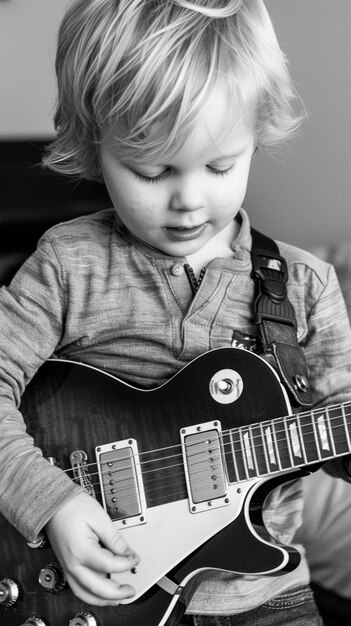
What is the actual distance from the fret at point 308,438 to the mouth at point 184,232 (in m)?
0.24

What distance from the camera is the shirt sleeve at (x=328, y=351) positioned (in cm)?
109

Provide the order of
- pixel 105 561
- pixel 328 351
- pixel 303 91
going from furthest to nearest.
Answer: pixel 303 91, pixel 328 351, pixel 105 561

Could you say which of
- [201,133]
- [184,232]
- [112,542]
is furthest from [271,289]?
[112,542]

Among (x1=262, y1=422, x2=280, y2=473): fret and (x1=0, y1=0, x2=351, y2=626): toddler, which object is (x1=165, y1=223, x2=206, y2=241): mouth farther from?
(x1=262, y1=422, x2=280, y2=473): fret

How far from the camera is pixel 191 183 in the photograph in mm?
928

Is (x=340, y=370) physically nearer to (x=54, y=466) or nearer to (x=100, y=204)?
(x=54, y=466)

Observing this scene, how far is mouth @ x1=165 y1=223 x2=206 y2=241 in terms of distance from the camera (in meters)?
0.99

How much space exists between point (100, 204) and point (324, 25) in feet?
1.88

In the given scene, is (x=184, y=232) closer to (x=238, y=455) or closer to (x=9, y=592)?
(x=238, y=455)

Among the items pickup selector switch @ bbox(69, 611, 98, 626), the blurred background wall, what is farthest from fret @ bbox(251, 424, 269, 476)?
the blurred background wall

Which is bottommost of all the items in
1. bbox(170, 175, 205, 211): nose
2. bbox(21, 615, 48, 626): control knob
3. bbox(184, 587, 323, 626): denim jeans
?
bbox(184, 587, 323, 626): denim jeans

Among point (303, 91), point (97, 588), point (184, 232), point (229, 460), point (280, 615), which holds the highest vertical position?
point (303, 91)

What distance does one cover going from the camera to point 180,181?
0.93 metres

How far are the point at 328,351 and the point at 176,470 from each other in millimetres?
270
